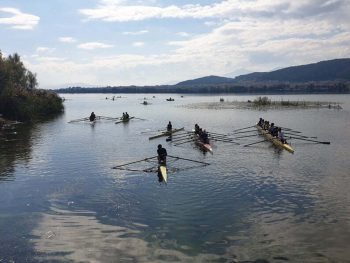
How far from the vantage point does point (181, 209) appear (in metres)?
26.3

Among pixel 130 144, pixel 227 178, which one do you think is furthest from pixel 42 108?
pixel 227 178

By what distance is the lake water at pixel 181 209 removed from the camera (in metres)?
20.2

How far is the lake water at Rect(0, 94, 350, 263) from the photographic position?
66.3ft

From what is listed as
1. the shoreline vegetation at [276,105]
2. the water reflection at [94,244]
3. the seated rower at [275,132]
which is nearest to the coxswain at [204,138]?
the seated rower at [275,132]

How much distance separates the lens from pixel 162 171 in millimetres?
35781

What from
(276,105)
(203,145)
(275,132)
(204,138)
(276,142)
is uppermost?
(276,105)

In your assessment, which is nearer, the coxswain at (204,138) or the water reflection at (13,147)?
the water reflection at (13,147)

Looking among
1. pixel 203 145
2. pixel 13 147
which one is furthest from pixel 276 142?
pixel 13 147

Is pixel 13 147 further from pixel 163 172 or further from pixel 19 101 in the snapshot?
pixel 19 101

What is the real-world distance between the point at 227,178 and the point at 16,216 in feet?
58.6

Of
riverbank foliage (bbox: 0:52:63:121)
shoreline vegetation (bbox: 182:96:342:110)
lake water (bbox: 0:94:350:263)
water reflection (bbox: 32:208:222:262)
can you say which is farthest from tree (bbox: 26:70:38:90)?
water reflection (bbox: 32:208:222:262)

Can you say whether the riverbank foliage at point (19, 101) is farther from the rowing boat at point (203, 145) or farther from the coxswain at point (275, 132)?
the coxswain at point (275, 132)

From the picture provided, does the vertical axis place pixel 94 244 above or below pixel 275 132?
below

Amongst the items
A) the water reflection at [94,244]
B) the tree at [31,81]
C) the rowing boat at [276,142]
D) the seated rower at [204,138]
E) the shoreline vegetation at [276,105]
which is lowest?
the water reflection at [94,244]
